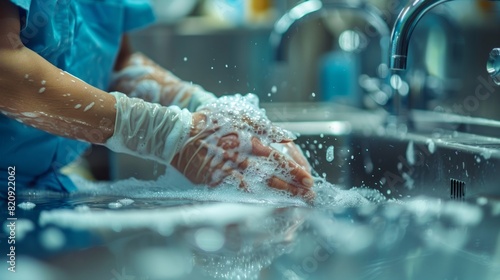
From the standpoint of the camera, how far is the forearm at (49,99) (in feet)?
3.18

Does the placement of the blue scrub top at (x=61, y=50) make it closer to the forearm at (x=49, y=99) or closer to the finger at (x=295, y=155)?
the forearm at (x=49, y=99)

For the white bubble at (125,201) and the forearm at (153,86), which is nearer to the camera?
the white bubble at (125,201)

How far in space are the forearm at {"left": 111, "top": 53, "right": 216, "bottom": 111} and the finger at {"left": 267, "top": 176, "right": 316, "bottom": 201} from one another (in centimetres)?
36

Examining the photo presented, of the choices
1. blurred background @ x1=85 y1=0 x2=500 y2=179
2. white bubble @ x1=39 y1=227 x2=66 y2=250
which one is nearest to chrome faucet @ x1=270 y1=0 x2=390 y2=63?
blurred background @ x1=85 y1=0 x2=500 y2=179

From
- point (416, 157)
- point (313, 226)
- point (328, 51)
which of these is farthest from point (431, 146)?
point (328, 51)

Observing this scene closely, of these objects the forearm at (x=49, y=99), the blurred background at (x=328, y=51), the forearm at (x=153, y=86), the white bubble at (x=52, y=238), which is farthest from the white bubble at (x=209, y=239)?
the blurred background at (x=328, y=51)

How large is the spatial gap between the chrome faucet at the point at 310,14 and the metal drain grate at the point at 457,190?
1.52ft

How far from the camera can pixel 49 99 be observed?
990 millimetres

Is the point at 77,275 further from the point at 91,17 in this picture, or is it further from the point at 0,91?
the point at 91,17

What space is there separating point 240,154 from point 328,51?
1.70 m

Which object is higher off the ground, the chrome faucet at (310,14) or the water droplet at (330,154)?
the chrome faucet at (310,14)

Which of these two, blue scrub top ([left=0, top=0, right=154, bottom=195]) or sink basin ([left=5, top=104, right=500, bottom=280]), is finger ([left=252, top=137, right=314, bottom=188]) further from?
blue scrub top ([left=0, top=0, right=154, bottom=195])

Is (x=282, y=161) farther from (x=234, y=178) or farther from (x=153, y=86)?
(x=153, y=86)

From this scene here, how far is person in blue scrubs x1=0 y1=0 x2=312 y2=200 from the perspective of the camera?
38.6 inches
